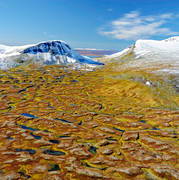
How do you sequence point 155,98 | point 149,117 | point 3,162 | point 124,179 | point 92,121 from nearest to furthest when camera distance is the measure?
1. point 124,179
2. point 3,162
3. point 92,121
4. point 149,117
5. point 155,98

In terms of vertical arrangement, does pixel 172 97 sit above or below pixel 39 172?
above

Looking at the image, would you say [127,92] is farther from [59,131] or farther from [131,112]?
[59,131]

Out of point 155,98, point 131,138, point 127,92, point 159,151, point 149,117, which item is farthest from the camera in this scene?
point 127,92

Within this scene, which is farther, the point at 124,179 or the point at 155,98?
the point at 155,98

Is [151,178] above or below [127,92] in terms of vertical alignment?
below

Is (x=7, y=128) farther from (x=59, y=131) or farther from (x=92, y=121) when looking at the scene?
(x=92, y=121)

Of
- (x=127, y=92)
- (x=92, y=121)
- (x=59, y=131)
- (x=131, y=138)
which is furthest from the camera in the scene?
(x=127, y=92)

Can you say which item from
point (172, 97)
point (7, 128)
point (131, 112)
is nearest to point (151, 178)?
point (131, 112)

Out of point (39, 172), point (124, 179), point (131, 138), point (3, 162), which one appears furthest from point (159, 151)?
point (3, 162)

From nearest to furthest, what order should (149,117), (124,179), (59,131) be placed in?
(124,179) < (59,131) < (149,117)
